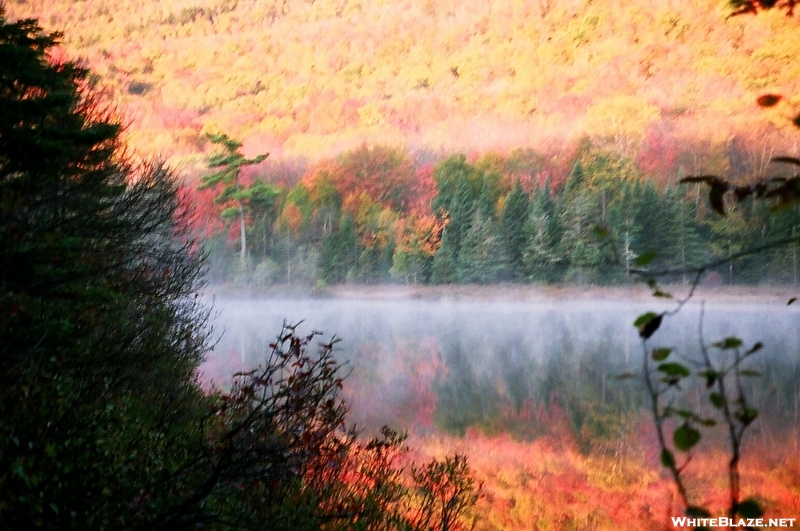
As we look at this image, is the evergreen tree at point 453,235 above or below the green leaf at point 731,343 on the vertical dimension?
above

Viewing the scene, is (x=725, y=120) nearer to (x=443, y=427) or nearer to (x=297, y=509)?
(x=443, y=427)

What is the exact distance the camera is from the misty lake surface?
17.0 meters

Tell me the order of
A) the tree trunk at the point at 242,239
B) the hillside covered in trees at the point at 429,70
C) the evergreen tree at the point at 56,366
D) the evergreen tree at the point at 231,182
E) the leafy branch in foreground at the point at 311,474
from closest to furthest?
the evergreen tree at the point at 56,366, the leafy branch in foreground at the point at 311,474, the evergreen tree at the point at 231,182, the tree trunk at the point at 242,239, the hillside covered in trees at the point at 429,70

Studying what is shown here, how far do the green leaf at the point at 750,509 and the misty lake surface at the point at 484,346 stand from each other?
4.72m

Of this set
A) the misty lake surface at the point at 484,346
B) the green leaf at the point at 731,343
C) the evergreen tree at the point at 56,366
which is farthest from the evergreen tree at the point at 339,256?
the green leaf at the point at 731,343

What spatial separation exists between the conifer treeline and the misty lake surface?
5.01 ft

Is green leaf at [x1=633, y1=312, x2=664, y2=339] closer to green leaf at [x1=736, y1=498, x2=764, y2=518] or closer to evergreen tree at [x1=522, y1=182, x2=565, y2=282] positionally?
green leaf at [x1=736, y1=498, x2=764, y2=518]

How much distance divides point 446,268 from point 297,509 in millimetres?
32840

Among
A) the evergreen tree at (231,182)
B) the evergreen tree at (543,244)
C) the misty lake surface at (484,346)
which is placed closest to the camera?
the misty lake surface at (484,346)

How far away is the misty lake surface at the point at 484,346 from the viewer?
1703 cm

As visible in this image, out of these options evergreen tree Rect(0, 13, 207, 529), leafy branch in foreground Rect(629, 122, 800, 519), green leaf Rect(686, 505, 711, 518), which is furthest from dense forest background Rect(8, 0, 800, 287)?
green leaf Rect(686, 505, 711, 518)

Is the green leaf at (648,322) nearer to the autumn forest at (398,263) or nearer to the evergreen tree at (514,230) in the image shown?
the autumn forest at (398,263)

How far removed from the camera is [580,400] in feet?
56.3

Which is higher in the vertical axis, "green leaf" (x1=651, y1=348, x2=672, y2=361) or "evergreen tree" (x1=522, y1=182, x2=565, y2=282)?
"evergreen tree" (x1=522, y1=182, x2=565, y2=282)
